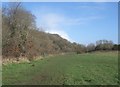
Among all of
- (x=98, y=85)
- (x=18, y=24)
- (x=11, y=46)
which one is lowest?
(x=98, y=85)

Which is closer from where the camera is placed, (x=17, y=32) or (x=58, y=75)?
(x=58, y=75)

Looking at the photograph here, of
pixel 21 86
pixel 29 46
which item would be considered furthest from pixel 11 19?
pixel 21 86

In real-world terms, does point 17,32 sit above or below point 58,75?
above

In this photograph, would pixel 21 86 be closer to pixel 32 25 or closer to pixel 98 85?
pixel 98 85

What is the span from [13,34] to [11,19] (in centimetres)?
346

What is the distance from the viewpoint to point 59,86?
13.5m

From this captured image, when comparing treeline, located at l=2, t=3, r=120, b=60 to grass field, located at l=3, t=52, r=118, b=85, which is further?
treeline, located at l=2, t=3, r=120, b=60

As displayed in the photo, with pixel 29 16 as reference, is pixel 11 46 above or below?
below

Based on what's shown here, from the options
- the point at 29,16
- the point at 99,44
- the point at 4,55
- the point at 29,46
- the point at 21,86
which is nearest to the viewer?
the point at 21,86

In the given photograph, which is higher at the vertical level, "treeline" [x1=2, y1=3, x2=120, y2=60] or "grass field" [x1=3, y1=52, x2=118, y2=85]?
"treeline" [x1=2, y1=3, x2=120, y2=60]

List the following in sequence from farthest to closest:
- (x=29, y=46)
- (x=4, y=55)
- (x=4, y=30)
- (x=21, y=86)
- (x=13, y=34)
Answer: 1. (x=29, y=46)
2. (x=13, y=34)
3. (x=4, y=30)
4. (x=4, y=55)
5. (x=21, y=86)

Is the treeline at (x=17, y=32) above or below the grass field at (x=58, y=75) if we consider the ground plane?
above

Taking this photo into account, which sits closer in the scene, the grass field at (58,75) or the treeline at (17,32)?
the grass field at (58,75)

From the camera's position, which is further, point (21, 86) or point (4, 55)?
point (4, 55)
